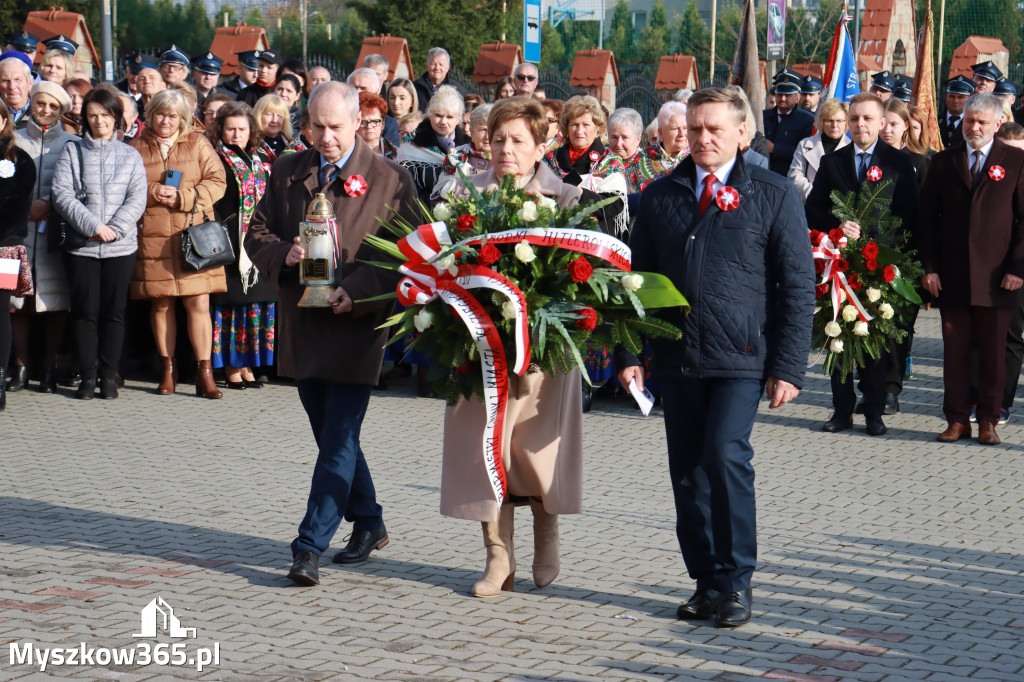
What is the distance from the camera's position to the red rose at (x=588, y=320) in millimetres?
5441

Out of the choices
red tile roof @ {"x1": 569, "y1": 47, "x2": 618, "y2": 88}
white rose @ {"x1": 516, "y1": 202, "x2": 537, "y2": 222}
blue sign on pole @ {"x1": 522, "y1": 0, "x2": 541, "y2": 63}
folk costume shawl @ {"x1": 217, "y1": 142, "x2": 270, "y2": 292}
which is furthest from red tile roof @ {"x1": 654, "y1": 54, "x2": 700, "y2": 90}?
white rose @ {"x1": 516, "y1": 202, "x2": 537, "y2": 222}

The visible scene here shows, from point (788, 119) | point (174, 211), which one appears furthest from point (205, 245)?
point (788, 119)

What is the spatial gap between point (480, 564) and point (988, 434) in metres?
4.68

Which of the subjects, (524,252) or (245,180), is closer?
(524,252)

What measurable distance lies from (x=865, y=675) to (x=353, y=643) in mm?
1864

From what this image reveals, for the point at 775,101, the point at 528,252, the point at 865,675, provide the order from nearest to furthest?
the point at 865,675 < the point at 528,252 < the point at 775,101

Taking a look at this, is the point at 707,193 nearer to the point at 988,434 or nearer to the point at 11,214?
the point at 988,434

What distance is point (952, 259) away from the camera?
31.3ft

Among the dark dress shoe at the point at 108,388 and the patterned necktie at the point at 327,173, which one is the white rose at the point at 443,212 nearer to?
the patterned necktie at the point at 327,173

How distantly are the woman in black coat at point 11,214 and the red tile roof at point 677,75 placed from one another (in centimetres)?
2141

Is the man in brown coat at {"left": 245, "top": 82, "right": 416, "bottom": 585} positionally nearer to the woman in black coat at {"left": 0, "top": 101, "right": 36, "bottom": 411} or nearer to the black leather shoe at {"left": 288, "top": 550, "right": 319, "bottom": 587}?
the black leather shoe at {"left": 288, "top": 550, "right": 319, "bottom": 587}

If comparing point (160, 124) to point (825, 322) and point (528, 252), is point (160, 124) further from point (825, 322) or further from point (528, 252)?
point (528, 252)

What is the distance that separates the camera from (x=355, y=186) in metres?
6.02

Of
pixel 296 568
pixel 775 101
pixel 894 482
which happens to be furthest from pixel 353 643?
pixel 775 101
